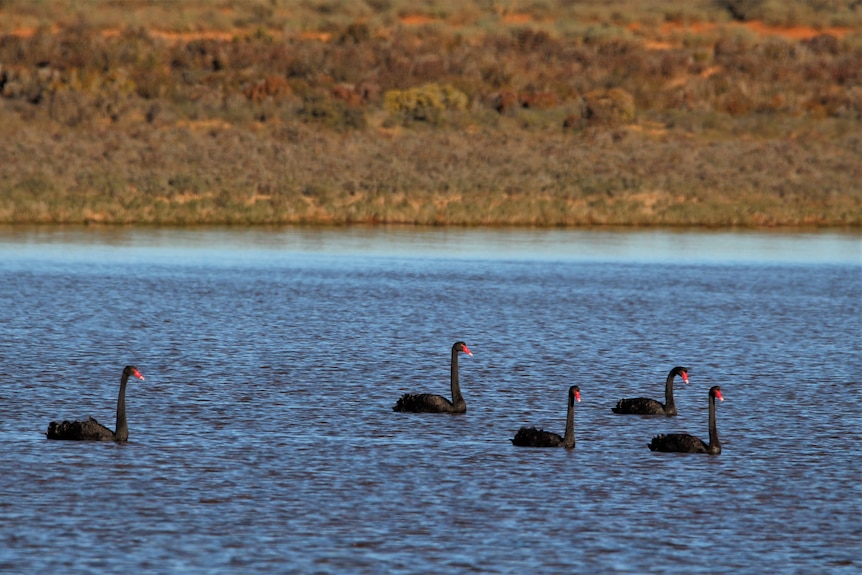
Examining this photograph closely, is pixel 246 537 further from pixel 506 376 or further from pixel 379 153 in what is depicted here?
pixel 379 153

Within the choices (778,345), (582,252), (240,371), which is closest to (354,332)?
(240,371)

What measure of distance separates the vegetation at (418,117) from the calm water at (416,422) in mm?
15305

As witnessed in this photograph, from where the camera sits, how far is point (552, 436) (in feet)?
52.5

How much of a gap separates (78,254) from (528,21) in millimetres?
Result: 59569

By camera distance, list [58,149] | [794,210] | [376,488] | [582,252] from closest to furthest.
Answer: [376,488]
[582,252]
[794,210]
[58,149]

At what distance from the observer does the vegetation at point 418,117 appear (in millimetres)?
52906

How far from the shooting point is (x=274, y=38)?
265 feet

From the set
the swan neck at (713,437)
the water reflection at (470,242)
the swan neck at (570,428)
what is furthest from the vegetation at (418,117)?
the swan neck at (713,437)

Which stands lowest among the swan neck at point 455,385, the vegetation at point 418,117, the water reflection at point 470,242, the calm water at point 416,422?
the calm water at point 416,422

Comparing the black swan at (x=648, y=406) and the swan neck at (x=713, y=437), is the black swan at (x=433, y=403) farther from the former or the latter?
the swan neck at (x=713, y=437)

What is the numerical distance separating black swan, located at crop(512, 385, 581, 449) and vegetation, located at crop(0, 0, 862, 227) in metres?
34.5

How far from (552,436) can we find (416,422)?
2094 mm

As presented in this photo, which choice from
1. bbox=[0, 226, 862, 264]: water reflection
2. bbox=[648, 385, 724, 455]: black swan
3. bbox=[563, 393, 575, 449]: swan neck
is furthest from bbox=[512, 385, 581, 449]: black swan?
bbox=[0, 226, 862, 264]: water reflection

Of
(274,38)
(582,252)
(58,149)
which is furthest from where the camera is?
(274,38)
